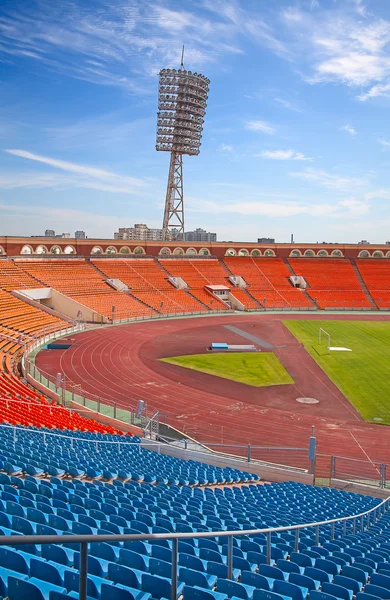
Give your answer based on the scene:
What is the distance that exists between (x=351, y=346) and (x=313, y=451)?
28236mm

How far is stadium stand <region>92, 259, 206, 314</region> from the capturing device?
62531 millimetres

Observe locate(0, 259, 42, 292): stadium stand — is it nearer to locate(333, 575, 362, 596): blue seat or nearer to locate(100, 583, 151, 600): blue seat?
locate(333, 575, 362, 596): blue seat

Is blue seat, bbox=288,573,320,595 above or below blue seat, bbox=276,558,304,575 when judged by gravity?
above

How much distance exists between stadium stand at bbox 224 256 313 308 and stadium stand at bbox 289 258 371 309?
2284mm

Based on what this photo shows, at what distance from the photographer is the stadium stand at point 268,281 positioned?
70188 millimetres

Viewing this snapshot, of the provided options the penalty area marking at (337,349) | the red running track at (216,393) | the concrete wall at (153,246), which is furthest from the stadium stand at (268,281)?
the penalty area marking at (337,349)

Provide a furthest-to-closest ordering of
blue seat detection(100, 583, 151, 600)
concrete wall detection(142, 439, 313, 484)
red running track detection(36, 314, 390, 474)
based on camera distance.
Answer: red running track detection(36, 314, 390, 474), concrete wall detection(142, 439, 313, 484), blue seat detection(100, 583, 151, 600)

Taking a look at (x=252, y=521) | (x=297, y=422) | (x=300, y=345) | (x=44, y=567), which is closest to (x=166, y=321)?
(x=300, y=345)

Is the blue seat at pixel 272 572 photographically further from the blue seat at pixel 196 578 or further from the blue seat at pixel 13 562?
the blue seat at pixel 13 562

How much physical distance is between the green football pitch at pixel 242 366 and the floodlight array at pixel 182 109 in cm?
4440

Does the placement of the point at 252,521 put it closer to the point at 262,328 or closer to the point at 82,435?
the point at 82,435

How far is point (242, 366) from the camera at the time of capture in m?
36.8

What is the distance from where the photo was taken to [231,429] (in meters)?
23.4

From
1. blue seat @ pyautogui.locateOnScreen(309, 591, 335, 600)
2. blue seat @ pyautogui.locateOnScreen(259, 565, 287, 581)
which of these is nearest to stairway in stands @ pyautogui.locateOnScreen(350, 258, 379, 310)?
blue seat @ pyautogui.locateOnScreen(259, 565, 287, 581)
